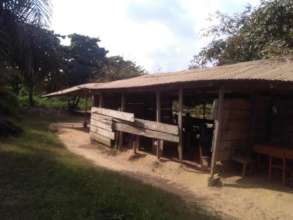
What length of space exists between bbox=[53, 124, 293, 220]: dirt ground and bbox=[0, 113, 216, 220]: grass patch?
0.79 m

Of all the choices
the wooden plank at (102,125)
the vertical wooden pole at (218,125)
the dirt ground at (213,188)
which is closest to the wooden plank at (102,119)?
the wooden plank at (102,125)

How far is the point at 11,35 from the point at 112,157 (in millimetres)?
6247

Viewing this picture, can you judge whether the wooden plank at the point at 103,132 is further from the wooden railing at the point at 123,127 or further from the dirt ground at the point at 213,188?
the dirt ground at the point at 213,188

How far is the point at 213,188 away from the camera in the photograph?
8.42 meters

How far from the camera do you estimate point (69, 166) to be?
8.85 metres

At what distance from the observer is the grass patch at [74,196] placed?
5.52 m

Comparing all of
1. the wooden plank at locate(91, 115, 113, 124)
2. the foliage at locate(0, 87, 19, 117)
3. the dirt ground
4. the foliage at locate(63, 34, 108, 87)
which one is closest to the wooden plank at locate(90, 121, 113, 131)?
the wooden plank at locate(91, 115, 113, 124)

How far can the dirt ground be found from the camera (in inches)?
271

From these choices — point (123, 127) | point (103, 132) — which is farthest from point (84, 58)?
point (123, 127)

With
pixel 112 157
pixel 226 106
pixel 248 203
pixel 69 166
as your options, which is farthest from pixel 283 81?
pixel 112 157

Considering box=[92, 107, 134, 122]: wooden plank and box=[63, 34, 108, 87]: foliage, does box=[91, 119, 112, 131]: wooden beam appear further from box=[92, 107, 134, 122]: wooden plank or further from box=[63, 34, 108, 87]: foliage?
box=[63, 34, 108, 87]: foliage

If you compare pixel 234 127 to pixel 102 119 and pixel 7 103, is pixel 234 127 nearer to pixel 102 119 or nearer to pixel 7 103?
pixel 102 119

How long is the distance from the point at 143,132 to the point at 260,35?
8183mm

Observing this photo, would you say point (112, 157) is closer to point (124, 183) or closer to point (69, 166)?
point (69, 166)
